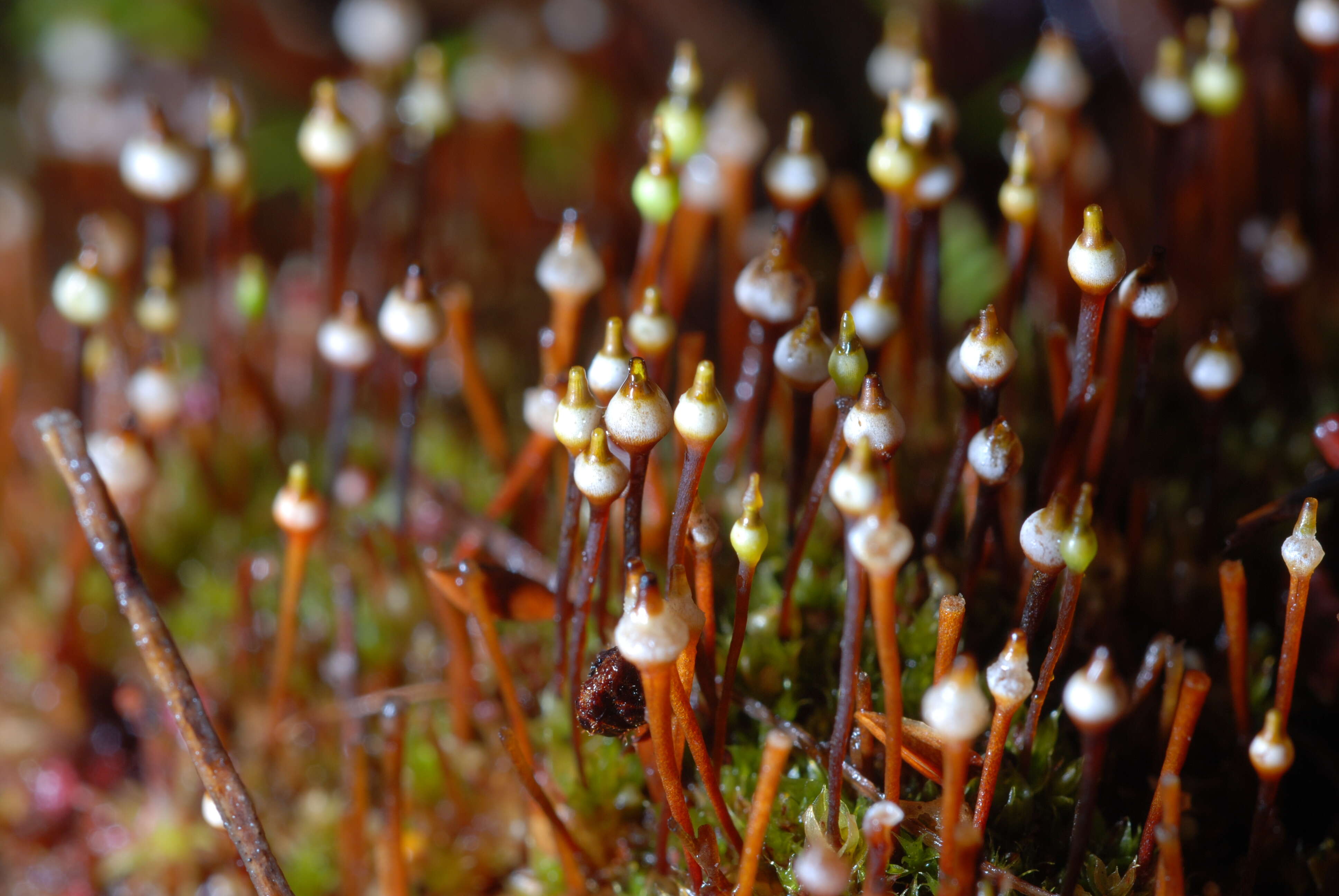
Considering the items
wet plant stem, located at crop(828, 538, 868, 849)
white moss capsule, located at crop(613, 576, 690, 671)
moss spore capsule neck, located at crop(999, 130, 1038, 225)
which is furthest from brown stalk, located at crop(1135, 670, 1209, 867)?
moss spore capsule neck, located at crop(999, 130, 1038, 225)

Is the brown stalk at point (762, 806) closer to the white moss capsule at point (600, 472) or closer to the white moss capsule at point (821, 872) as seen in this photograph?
the white moss capsule at point (821, 872)

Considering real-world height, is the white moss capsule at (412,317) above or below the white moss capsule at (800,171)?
below

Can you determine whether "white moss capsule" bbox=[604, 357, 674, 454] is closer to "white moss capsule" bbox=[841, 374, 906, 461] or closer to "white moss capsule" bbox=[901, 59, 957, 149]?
"white moss capsule" bbox=[841, 374, 906, 461]

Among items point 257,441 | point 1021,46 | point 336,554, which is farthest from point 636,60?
point 336,554

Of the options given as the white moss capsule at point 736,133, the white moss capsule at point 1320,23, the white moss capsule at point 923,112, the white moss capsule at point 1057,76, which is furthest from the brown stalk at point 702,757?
the white moss capsule at point 1320,23

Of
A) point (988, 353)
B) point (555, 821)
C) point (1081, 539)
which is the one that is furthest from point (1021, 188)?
point (555, 821)

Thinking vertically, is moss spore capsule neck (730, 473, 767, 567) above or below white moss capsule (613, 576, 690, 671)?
above
